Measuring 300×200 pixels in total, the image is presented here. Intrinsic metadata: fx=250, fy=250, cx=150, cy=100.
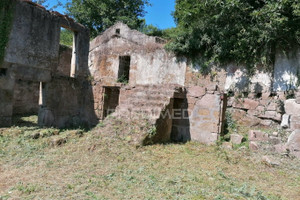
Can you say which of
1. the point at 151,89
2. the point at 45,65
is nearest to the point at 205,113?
the point at 151,89

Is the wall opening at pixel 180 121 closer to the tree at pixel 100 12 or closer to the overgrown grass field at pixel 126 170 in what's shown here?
the overgrown grass field at pixel 126 170

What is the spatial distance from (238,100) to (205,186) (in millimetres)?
6095

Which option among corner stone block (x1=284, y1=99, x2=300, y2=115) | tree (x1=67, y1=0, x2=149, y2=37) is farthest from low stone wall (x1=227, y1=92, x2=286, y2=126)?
tree (x1=67, y1=0, x2=149, y2=37)

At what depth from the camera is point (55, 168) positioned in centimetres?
486

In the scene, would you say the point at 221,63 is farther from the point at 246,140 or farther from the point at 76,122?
the point at 76,122

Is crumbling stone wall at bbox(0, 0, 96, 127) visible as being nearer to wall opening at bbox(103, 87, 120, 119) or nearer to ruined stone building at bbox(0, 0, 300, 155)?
ruined stone building at bbox(0, 0, 300, 155)

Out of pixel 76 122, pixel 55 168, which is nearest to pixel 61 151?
pixel 55 168

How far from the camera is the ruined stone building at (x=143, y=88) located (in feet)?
25.2

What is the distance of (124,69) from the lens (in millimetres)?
14367

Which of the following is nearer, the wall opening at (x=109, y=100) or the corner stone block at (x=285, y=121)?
the corner stone block at (x=285, y=121)

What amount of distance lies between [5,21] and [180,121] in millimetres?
6707

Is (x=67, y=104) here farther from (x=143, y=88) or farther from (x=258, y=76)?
(x=258, y=76)

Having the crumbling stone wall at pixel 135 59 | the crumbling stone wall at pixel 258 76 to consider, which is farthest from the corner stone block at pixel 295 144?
the crumbling stone wall at pixel 135 59

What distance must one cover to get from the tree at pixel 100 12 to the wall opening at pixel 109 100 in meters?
10.00
